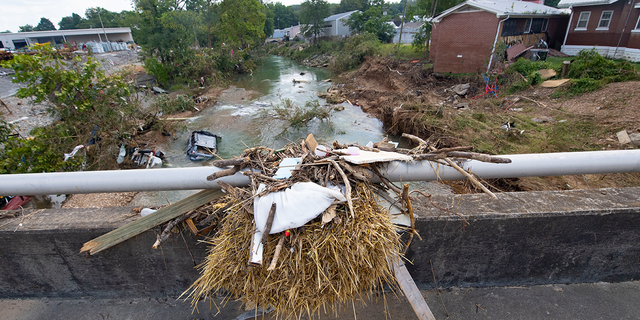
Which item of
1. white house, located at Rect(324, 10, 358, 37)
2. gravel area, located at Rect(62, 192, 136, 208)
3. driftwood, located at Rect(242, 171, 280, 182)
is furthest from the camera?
white house, located at Rect(324, 10, 358, 37)

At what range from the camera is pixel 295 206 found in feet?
4.37

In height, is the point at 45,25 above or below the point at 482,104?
above

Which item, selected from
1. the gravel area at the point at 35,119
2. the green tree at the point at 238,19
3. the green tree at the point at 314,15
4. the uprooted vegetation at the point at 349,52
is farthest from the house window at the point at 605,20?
the green tree at the point at 314,15

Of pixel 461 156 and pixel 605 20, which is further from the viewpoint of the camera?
pixel 605 20

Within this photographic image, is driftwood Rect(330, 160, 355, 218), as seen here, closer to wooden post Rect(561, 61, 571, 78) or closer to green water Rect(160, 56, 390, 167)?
green water Rect(160, 56, 390, 167)

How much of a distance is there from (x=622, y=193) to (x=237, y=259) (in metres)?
2.82

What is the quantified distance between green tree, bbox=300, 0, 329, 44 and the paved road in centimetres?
4468

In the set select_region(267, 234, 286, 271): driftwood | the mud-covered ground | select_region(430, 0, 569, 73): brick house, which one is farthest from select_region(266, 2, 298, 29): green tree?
select_region(267, 234, 286, 271): driftwood

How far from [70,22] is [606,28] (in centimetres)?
9841

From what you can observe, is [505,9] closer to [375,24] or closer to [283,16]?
[375,24]

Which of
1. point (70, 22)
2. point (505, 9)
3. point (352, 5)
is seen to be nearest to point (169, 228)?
point (505, 9)

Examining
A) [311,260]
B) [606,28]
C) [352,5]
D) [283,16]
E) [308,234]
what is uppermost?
[352,5]

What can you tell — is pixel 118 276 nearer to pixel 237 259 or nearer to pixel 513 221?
pixel 237 259

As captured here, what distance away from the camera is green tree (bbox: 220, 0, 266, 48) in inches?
1140
